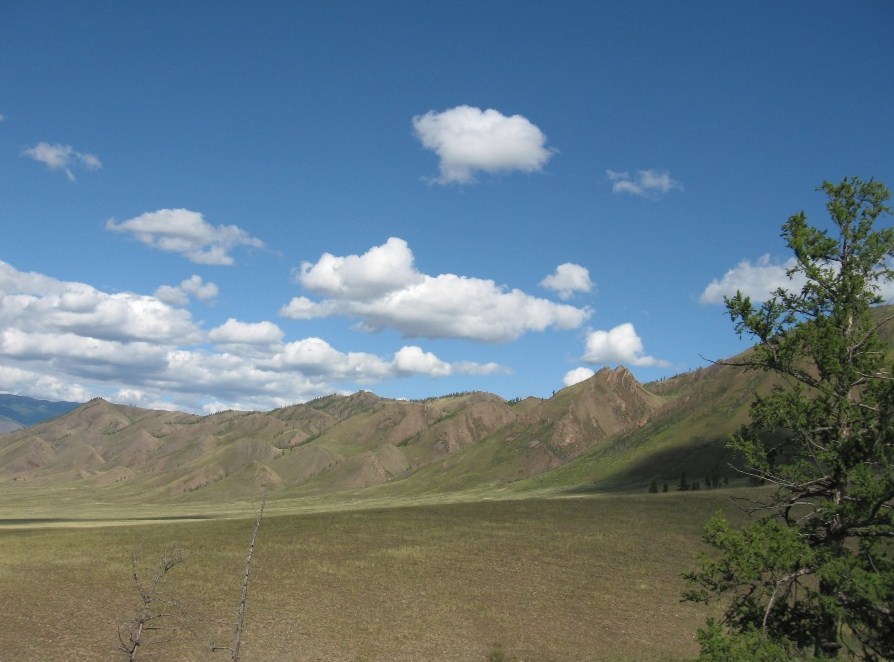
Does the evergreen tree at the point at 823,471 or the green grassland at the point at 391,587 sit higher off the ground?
the evergreen tree at the point at 823,471

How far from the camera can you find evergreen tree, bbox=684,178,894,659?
16797mm

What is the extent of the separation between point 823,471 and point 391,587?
111 feet

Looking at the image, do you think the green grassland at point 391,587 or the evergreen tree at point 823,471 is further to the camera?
the green grassland at point 391,587

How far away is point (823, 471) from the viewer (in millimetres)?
18859

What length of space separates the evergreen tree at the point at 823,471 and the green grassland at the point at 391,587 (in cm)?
1889

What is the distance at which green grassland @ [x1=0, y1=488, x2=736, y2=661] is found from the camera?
1388 inches

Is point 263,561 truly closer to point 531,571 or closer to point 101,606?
point 101,606

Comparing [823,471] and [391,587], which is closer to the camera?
[823,471]

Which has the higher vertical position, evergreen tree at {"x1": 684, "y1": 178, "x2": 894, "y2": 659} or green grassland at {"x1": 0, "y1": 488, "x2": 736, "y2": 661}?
evergreen tree at {"x1": 684, "y1": 178, "x2": 894, "y2": 659}

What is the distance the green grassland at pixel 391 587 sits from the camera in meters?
35.2

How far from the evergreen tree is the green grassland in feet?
62.0

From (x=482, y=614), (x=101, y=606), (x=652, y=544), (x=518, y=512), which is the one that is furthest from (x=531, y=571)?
(x=101, y=606)

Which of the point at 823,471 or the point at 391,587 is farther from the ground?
the point at 823,471

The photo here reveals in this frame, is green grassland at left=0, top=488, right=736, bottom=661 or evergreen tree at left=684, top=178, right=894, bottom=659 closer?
evergreen tree at left=684, top=178, right=894, bottom=659
